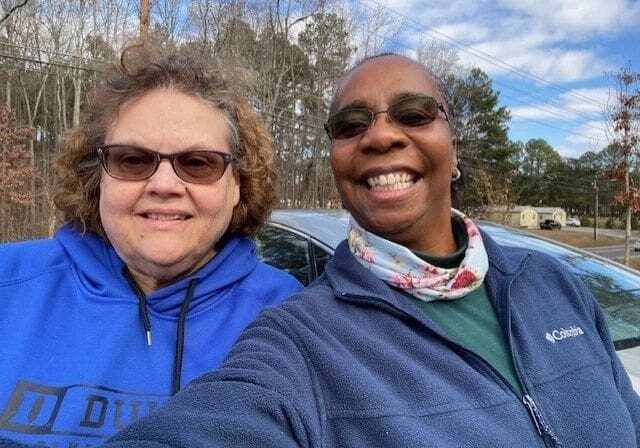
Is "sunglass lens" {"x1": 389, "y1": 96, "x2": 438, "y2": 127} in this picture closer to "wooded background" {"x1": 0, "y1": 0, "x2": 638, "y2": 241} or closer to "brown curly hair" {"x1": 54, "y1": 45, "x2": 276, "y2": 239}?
"brown curly hair" {"x1": 54, "y1": 45, "x2": 276, "y2": 239}

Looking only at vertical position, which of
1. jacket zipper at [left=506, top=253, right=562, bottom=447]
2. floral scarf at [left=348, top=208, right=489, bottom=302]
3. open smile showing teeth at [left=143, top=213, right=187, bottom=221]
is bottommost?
jacket zipper at [left=506, top=253, right=562, bottom=447]

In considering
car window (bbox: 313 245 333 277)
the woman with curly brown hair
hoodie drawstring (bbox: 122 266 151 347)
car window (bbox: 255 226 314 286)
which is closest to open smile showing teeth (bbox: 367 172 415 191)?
the woman with curly brown hair

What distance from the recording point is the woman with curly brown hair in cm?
146

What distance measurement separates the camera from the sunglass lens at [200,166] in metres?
1.68

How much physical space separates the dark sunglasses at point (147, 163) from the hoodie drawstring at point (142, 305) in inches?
13.0

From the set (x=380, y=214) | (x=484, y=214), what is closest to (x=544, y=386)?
(x=380, y=214)

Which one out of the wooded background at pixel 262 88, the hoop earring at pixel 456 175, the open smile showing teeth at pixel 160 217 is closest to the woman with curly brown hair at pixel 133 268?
the open smile showing teeth at pixel 160 217

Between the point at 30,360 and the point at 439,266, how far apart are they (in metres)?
1.29

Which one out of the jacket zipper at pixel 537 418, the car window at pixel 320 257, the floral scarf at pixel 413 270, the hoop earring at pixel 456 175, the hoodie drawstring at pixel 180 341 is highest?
the hoop earring at pixel 456 175

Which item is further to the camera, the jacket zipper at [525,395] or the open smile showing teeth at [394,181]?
the open smile showing teeth at [394,181]

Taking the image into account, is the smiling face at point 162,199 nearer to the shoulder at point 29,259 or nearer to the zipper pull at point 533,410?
the shoulder at point 29,259

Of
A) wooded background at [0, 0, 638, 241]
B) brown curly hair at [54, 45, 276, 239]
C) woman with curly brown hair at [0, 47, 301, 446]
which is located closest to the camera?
woman with curly brown hair at [0, 47, 301, 446]

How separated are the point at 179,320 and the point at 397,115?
0.95 metres

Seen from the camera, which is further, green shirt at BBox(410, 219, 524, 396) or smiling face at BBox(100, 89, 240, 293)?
smiling face at BBox(100, 89, 240, 293)
